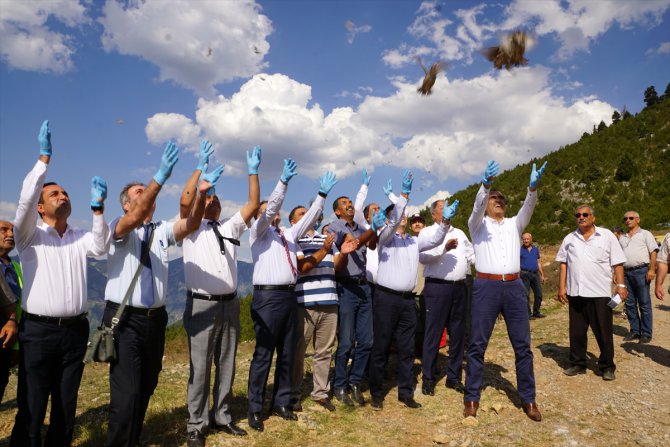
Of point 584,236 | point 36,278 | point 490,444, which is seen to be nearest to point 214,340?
point 36,278

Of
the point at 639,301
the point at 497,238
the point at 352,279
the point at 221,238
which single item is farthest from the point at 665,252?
the point at 221,238

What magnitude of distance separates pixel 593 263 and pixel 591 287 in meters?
0.33

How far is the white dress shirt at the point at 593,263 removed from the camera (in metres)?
6.13

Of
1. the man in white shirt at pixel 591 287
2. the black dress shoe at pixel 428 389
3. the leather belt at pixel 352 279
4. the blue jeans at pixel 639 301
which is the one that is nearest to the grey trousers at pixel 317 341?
the leather belt at pixel 352 279

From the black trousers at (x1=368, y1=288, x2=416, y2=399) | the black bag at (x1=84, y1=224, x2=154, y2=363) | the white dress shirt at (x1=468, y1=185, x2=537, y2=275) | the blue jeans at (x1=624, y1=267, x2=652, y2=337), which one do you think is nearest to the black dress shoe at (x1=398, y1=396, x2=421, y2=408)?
the black trousers at (x1=368, y1=288, x2=416, y2=399)

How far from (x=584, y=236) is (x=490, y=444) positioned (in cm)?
352

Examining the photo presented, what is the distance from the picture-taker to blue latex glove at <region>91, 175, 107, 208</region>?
337 cm

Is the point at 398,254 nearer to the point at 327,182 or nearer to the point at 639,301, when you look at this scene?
the point at 327,182

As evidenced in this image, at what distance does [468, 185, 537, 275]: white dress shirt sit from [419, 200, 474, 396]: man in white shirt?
20.4 inches

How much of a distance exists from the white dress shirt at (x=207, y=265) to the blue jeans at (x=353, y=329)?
5.53 ft

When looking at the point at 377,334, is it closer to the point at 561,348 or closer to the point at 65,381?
the point at 65,381

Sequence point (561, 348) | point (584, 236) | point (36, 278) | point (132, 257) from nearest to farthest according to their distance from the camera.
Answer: point (36, 278)
point (132, 257)
point (584, 236)
point (561, 348)

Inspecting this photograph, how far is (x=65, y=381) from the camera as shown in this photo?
3479mm

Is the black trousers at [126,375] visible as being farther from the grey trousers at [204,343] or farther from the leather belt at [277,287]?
the leather belt at [277,287]
